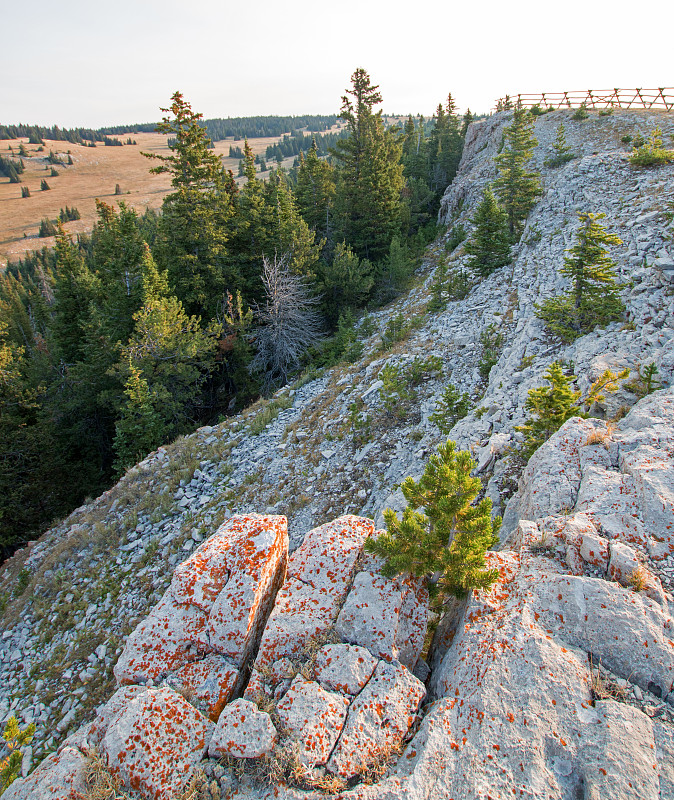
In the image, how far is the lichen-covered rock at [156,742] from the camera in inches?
135

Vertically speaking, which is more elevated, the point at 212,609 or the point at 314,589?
the point at 314,589

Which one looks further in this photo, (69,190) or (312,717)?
(69,190)

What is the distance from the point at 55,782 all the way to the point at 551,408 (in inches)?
310

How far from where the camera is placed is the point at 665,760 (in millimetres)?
2771

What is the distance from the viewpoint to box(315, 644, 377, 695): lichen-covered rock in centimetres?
381

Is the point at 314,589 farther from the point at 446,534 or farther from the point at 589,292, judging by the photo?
the point at 589,292

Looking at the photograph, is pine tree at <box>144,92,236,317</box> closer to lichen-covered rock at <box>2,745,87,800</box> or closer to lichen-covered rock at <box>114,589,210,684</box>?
lichen-covered rock at <box>114,589,210,684</box>

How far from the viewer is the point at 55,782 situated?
11.4 feet

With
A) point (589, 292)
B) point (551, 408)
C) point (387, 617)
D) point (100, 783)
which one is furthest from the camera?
point (589, 292)

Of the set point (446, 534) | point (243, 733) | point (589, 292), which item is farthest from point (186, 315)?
point (243, 733)

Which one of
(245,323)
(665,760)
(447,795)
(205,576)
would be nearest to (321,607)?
(205,576)

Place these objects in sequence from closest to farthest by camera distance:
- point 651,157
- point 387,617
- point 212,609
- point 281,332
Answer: point 387,617 → point 212,609 → point 651,157 → point 281,332

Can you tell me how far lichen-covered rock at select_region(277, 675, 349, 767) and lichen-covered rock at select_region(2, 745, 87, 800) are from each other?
184 cm

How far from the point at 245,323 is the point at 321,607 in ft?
61.9
